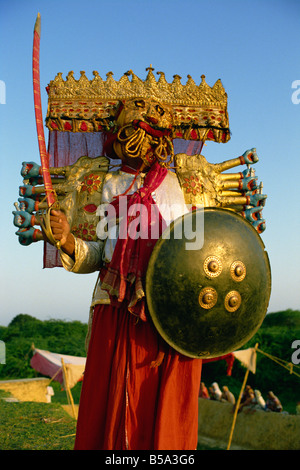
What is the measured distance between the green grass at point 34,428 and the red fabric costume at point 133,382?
17.6ft

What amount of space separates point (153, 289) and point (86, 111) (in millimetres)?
1758

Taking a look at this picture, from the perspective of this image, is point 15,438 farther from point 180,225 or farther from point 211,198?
point 180,225

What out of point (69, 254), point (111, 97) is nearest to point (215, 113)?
point (111, 97)

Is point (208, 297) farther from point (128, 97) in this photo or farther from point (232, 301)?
point (128, 97)

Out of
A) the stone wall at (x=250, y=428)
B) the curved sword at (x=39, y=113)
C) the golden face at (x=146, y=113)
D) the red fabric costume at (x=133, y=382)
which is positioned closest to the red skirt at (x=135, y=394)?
the red fabric costume at (x=133, y=382)

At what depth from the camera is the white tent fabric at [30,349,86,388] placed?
41.2 ft

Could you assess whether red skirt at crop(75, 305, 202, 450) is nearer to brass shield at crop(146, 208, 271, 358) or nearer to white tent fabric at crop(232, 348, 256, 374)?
brass shield at crop(146, 208, 271, 358)

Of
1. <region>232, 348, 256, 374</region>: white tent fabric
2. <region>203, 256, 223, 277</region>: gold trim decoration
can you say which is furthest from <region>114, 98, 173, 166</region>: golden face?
<region>232, 348, 256, 374</region>: white tent fabric

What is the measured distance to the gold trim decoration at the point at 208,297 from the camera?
242cm

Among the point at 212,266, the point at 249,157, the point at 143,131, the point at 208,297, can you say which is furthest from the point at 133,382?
the point at 249,157

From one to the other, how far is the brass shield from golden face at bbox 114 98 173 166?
783 mm

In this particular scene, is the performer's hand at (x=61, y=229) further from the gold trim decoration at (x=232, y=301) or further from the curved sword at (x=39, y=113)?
the gold trim decoration at (x=232, y=301)

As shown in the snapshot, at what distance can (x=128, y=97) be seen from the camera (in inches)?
137

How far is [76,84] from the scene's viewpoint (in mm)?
3600
